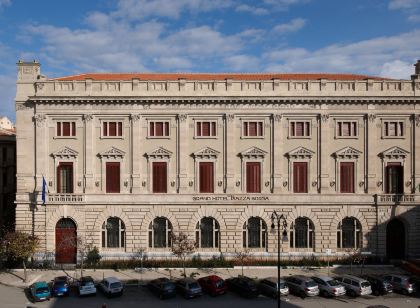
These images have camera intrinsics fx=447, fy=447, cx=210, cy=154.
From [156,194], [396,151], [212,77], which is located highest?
[212,77]

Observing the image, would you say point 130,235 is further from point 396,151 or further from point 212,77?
point 396,151

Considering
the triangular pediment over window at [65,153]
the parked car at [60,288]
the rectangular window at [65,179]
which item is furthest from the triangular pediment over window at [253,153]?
the parked car at [60,288]

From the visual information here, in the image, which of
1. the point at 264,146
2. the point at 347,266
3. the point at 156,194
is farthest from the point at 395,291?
the point at 156,194

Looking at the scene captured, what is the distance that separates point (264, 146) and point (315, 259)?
12121 mm

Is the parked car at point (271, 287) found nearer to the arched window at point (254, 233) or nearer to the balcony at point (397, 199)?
the arched window at point (254, 233)

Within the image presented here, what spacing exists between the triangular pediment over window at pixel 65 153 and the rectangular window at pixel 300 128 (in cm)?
2157

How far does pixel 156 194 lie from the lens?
44188 mm

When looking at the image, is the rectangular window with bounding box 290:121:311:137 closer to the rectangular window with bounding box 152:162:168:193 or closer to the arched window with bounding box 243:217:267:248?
the arched window with bounding box 243:217:267:248

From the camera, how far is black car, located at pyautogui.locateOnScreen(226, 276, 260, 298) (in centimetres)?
3359

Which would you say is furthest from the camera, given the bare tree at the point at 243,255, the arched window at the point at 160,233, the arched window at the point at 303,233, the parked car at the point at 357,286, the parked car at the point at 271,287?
the arched window at the point at 303,233

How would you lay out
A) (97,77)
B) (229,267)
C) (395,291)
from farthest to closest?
1. (97,77)
2. (229,267)
3. (395,291)

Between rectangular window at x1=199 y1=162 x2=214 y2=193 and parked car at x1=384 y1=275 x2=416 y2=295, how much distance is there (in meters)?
18.2

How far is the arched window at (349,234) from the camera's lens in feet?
146

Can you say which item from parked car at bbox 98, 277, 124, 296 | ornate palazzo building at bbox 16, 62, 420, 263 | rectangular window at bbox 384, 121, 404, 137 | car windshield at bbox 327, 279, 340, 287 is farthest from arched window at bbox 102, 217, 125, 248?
rectangular window at bbox 384, 121, 404, 137
